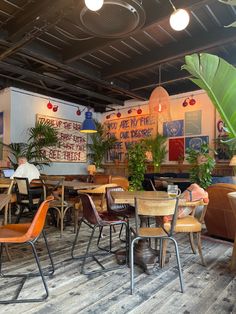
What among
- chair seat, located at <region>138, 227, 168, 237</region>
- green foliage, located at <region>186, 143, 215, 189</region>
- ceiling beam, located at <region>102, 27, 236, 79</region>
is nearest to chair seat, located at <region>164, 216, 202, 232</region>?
chair seat, located at <region>138, 227, 168, 237</region>

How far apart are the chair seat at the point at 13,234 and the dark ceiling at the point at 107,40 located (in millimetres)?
2531

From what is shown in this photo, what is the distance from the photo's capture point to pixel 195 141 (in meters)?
7.60

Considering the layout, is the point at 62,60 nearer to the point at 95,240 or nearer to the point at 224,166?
the point at 95,240

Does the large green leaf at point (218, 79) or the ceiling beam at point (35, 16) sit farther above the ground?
the ceiling beam at point (35, 16)

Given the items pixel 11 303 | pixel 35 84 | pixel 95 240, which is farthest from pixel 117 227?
pixel 35 84

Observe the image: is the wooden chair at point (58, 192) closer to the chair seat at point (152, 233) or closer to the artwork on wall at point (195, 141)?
the chair seat at point (152, 233)

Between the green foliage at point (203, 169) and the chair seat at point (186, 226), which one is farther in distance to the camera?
the green foliage at point (203, 169)

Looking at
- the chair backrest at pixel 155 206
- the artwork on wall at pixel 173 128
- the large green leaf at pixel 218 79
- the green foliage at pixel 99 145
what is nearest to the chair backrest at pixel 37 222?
the chair backrest at pixel 155 206

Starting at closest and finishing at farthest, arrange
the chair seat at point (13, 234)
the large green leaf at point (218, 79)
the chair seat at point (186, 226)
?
the large green leaf at point (218, 79)
the chair seat at point (13, 234)
the chair seat at point (186, 226)

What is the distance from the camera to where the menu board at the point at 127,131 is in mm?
8695

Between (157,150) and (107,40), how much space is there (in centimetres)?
412

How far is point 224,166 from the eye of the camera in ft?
22.7

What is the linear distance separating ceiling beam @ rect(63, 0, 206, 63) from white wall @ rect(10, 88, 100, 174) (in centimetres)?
272

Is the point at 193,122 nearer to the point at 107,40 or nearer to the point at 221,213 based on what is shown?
the point at 107,40
